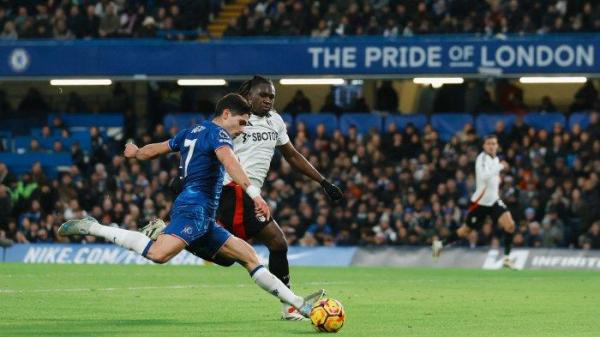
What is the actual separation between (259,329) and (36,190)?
21165mm

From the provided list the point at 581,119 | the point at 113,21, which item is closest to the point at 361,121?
the point at 581,119

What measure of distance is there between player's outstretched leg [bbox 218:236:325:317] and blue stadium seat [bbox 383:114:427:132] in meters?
20.5

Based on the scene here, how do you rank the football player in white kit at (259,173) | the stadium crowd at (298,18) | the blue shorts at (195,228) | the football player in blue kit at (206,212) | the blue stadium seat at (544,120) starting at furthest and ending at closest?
the stadium crowd at (298,18)
the blue stadium seat at (544,120)
the football player in white kit at (259,173)
the blue shorts at (195,228)
the football player in blue kit at (206,212)

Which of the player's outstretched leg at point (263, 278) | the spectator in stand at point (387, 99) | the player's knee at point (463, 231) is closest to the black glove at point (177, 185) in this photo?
the player's outstretched leg at point (263, 278)

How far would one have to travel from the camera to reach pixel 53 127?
34.9 meters

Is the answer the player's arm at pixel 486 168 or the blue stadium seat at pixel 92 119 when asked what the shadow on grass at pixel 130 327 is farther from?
the blue stadium seat at pixel 92 119

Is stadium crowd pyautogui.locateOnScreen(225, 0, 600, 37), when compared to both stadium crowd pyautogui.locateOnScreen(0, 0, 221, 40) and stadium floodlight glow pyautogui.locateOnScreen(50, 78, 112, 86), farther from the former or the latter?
stadium floodlight glow pyautogui.locateOnScreen(50, 78, 112, 86)

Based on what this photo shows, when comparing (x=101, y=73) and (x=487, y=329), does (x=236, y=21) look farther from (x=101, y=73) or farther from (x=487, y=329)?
(x=487, y=329)

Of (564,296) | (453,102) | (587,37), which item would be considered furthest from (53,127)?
(564,296)

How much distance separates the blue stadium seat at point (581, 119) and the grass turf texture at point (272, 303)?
29.0 ft

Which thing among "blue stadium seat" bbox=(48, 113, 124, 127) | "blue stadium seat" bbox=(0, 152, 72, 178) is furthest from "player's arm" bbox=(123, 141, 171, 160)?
"blue stadium seat" bbox=(48, 113, 124, 127)

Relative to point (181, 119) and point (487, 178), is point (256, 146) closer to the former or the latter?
point (487, 178)

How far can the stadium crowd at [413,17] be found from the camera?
102 ft

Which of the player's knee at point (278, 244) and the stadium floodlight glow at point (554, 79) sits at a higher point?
the player's knee at point (278, 244)
